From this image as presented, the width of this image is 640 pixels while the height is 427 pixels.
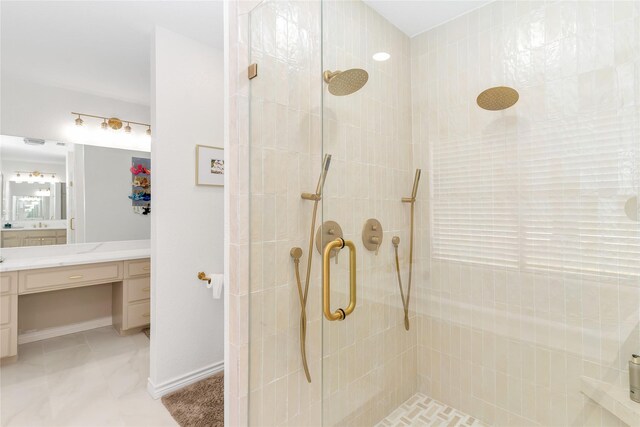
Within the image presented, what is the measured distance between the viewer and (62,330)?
3201 millimetres

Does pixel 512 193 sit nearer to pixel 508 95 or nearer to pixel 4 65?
pixel 508 95

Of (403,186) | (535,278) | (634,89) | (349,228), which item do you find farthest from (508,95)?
(349,228)

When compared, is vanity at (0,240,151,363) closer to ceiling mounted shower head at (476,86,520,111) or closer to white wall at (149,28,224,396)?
white wall at (149,28,224,396)

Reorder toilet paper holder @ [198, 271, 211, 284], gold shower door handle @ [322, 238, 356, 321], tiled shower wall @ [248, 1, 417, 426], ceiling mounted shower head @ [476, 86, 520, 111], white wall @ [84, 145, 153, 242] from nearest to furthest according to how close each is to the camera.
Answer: gold shower door handle @ [322, 238, 356, 321]
tiled shower wall @ [248, 1, 417, 426]
ceiling mounted shower head @ [476, 86, 520, 111]
toilet paper holder @ [198, 271, 211, 284]
white wall @ [84, 145, 153, 242]

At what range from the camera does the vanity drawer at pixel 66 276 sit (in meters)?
2.60

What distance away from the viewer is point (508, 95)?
4.95ft

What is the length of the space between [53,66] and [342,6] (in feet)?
9.16

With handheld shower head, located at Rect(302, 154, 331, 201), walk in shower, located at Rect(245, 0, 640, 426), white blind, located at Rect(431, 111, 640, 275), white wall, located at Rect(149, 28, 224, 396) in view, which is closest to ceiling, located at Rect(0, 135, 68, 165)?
white wall, located at Rect(149, 28, 224, 396)

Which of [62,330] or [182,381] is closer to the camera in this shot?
[182,381]

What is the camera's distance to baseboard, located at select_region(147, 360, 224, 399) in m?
2.10

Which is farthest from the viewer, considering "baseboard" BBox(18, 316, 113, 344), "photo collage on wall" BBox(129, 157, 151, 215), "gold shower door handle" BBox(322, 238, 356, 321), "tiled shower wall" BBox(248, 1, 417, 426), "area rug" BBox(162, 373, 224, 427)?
"photo collage on wall" BBox(129, 157, 151, 215)

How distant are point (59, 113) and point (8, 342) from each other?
2120 mm

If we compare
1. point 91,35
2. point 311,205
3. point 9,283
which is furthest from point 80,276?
point 311,205

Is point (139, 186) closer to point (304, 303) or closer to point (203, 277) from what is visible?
point (203, 277)
